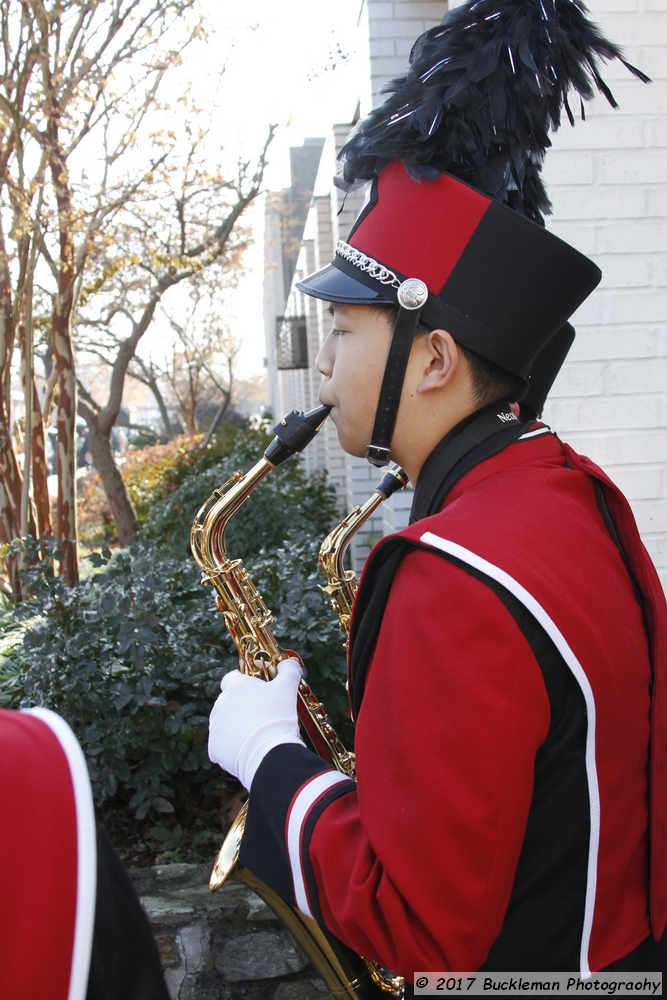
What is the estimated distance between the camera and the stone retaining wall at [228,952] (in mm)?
2338

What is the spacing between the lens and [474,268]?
139cm

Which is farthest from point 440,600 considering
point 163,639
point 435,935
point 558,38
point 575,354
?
point 575,354

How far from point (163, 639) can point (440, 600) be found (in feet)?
6.77

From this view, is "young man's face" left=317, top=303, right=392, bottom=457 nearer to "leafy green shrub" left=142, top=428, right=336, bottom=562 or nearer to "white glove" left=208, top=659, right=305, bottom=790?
"white glove" left=208, top=659, right=305, bottom=790

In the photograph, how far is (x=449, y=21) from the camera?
1.51 metres

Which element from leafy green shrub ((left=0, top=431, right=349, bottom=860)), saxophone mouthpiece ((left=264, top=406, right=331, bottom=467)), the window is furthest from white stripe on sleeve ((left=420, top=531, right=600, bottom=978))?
the window

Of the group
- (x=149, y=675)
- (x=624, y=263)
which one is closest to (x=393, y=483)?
(x=149, y=675)

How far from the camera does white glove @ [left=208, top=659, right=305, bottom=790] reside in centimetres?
145

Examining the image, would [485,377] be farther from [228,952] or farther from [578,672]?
[228,952]

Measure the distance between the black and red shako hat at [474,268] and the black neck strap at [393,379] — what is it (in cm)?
3

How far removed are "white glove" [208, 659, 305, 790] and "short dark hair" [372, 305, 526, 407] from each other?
2.29ft

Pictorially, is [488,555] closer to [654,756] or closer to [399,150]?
[654,756]

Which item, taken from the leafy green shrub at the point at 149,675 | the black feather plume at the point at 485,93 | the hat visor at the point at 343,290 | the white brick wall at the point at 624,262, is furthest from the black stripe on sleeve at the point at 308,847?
the white brick wall at the point at 624,262

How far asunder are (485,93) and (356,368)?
530mm
